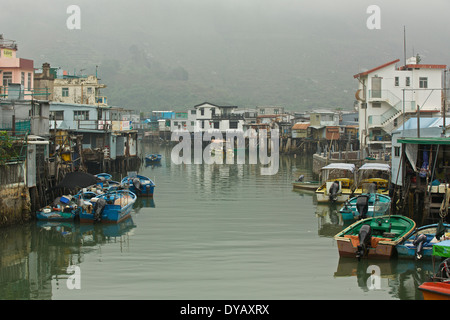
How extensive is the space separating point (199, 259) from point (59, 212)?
9990 millimetres

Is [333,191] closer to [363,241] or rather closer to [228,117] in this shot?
[363,241]

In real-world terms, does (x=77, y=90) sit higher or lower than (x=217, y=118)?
higher

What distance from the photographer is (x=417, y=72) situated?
2243 inches

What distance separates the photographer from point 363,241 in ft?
68.9

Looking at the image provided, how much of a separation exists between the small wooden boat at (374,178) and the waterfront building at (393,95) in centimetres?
1630

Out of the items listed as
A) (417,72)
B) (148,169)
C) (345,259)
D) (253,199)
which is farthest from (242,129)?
(345,259)

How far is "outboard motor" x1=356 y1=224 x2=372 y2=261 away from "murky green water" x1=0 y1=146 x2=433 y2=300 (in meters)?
0.44

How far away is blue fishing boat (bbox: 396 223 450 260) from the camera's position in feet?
67.9

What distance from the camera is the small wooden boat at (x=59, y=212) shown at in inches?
1105

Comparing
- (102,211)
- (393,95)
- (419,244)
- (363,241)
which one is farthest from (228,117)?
(419,244)

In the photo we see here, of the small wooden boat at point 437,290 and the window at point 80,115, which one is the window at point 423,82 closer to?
the window at point 80,115

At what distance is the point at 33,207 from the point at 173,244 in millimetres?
8996

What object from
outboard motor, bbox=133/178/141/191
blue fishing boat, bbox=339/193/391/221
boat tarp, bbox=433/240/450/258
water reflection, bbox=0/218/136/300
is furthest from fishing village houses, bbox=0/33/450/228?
boat tarp, bbox=433/240/450/258

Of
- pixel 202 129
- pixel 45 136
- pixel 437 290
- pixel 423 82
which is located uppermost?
pixel 423 82
